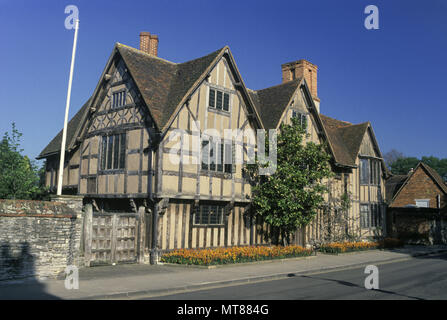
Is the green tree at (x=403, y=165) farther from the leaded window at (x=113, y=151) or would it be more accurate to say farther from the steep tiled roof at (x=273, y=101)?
the leaded window at (x=113, y=151)

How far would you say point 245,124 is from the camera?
20.2 m

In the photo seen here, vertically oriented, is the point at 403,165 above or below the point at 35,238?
above

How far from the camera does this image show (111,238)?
637 inches

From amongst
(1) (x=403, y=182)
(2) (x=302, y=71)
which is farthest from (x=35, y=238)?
(1) (x=403, y=182)

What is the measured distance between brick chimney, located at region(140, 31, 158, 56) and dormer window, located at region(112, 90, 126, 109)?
3.97m

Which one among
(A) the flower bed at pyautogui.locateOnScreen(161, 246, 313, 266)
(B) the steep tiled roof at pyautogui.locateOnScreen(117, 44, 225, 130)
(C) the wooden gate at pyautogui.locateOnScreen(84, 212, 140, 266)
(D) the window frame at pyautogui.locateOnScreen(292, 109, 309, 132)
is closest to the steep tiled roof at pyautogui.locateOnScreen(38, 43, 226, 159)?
(B) the steep tiled roof at pyautogui.locateOnScreen(117, 44, 225, 130)

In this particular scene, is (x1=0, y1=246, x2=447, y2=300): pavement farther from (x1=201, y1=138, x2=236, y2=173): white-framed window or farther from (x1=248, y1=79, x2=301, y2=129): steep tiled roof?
(x1=248, y1=79, x2=301, y2=129): steep tiled roof

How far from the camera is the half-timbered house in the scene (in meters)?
16.7

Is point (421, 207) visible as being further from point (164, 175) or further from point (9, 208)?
point (9, 208)

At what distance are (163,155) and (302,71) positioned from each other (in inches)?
597

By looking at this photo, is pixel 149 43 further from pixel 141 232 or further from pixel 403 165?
pixel 403 165

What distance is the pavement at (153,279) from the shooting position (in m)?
9.93

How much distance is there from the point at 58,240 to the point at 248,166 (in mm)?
9723
